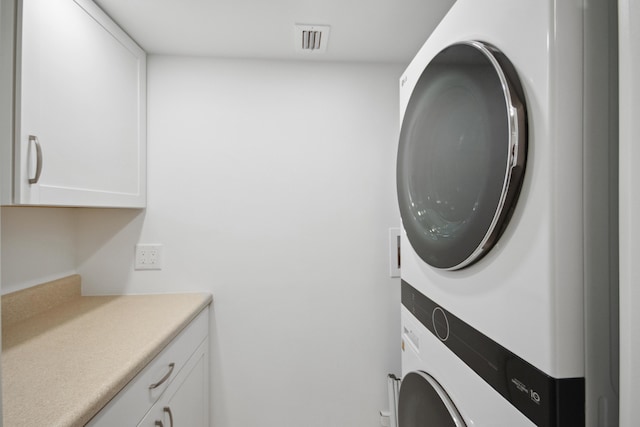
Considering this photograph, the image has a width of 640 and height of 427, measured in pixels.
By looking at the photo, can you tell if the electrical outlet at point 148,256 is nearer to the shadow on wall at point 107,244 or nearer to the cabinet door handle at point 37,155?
the shadow on wall at point 107,244

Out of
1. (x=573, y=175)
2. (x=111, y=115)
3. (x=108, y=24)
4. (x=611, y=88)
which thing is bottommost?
(x=573, y=175)

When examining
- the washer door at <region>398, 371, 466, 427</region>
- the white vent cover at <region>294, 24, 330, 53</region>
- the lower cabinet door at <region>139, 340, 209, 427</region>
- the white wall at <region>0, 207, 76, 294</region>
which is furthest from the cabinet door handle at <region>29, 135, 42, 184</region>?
the washer door at <region>398, 371, 466, 427</region>

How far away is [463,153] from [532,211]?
21cm

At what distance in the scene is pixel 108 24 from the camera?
1.25 metres

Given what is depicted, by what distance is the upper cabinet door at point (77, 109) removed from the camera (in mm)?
875

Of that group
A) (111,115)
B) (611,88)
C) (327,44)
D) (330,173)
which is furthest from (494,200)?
(111,115)

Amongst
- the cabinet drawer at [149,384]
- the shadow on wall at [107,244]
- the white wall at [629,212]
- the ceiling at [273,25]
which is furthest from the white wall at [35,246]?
the white wall at [629,212]

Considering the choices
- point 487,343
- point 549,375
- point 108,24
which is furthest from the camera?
point 108,24

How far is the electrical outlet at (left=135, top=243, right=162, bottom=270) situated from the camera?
1566 mm

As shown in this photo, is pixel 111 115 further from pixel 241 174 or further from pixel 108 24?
pixel 241 174

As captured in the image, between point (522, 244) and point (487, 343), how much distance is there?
234mm

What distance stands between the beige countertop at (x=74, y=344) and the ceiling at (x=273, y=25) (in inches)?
50.2

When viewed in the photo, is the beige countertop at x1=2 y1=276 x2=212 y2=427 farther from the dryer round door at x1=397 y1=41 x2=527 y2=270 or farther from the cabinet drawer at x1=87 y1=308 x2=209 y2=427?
the dryer round door at x1=397 y1=41 x2=527 y2=270

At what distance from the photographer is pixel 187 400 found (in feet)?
4.15
